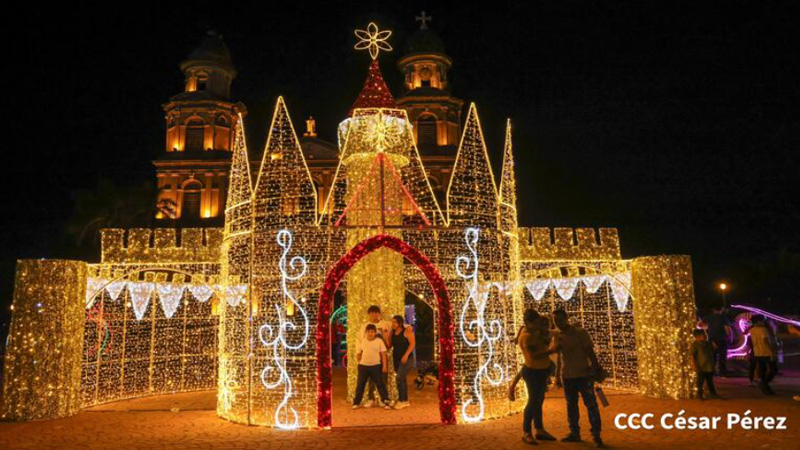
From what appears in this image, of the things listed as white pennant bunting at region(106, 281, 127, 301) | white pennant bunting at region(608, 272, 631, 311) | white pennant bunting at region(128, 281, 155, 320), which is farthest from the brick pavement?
white pennant bunting at region(128, 281, 155, 320)

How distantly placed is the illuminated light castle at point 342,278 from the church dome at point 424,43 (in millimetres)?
23145

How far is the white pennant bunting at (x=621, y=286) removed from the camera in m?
10.8

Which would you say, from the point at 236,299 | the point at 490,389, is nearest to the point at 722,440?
the point at 490,389

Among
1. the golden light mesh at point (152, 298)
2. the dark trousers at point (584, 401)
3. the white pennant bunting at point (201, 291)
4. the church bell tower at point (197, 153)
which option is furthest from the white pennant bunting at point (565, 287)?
the church bell tower at point (197, 153)

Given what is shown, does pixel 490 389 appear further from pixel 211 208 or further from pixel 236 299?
pixel 211 208

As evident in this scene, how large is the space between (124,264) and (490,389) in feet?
21.3

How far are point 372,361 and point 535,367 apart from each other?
2495mm

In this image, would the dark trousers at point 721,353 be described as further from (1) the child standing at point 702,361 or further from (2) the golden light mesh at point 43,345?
(2) the golden light mesh at point 43,345

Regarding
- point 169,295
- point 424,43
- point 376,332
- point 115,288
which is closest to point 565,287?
point 376,332

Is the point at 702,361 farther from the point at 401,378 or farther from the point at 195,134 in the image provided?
the point at 195,134

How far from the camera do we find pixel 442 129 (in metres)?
32.5

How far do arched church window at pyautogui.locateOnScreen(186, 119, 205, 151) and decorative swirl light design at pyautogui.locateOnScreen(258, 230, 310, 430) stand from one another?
2730 cm

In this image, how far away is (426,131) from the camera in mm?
→ 32625

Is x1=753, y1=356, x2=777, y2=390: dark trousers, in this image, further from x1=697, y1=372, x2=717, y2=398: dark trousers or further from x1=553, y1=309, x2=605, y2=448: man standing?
x1=553, y1=309, x2=605, y2=448: man standing
